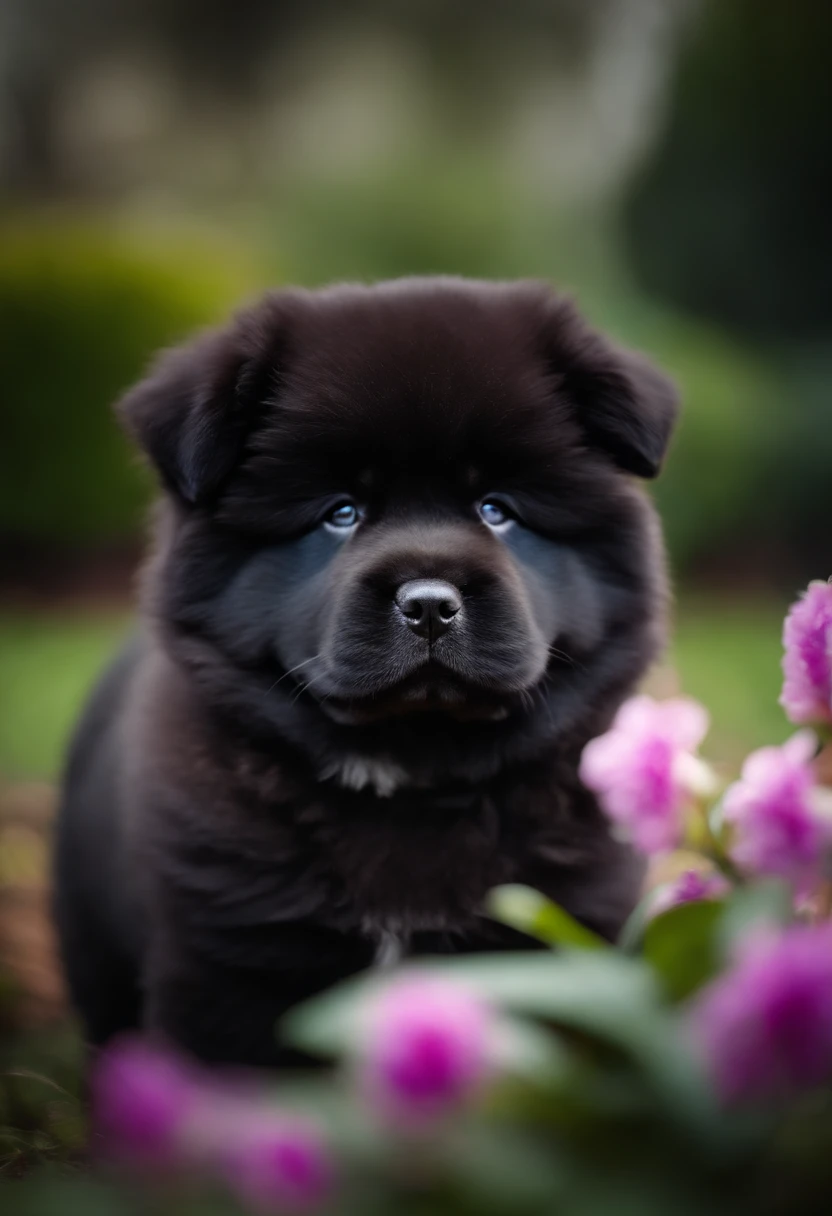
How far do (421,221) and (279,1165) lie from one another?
41.6ft

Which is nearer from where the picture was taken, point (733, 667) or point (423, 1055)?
point (423, 1055)

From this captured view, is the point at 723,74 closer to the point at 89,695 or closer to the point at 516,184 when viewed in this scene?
the point at 516,184

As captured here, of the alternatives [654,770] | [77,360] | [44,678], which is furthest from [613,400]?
[77,360]

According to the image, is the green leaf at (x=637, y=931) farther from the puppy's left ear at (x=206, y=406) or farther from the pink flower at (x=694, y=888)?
the puppy's left ear at (x=206, y=406)

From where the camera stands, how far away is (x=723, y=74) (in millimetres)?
9953

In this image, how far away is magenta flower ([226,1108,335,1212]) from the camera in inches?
42.4

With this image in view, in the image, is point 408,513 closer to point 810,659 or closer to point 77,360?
point 810,659

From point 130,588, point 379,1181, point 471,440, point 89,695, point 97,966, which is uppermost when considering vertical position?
point 471,440

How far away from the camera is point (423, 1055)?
1.08m

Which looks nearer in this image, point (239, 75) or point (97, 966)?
point (97, 966)

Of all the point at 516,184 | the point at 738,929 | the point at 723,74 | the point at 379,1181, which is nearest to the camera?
the point at 379,1181

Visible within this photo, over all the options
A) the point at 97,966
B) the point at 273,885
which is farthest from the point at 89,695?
the point at 273,885

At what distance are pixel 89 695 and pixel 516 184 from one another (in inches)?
421

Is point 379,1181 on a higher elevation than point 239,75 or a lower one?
lower
